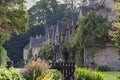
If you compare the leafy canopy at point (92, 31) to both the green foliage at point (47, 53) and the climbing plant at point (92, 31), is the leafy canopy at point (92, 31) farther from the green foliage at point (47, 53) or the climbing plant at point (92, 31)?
the green foliage at point (47, 53)

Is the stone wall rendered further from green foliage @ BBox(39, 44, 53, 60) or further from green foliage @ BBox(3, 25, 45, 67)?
green foliage @ BBox(3, 25, 45, 67)

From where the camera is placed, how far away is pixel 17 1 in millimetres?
36719

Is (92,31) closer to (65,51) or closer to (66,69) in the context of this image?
(65,51)

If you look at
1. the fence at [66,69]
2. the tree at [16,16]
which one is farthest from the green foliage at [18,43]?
the fence at [66,69]

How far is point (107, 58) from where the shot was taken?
47.5 m

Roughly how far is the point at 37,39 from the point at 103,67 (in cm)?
5245

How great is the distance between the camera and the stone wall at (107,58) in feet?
155

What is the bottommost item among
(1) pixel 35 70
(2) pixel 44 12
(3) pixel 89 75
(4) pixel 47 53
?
(4) pixel 47 53

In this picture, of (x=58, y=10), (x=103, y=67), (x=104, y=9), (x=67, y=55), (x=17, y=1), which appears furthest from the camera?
(x=58, y=10)

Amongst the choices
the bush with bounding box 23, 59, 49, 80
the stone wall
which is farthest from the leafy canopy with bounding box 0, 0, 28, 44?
the bush with bounding box 23, 59, 49, 80

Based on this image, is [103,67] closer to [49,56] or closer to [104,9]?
[104,9]

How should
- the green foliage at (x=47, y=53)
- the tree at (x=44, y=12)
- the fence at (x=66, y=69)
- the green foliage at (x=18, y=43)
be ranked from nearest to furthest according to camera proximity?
the fence at (x=66, y=69)
the green foliage at (x=47, y=53)
the green foliage at (x=18, y=43)
the tree at (x=44, y=12)

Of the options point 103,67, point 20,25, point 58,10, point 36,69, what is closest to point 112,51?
point 103,67

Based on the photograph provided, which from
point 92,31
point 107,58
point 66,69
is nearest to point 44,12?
point 107,58
